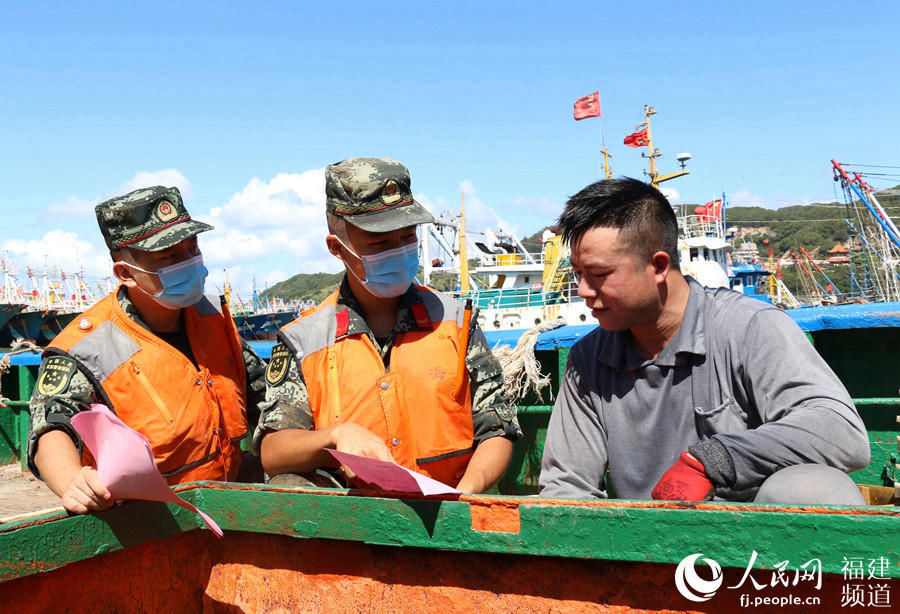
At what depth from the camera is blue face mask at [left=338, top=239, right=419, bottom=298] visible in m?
2.57

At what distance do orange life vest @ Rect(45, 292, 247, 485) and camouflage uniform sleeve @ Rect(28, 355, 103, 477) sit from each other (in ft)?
0.12

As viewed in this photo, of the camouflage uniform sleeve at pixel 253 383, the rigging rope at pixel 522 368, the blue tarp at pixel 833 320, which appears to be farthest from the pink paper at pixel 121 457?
the rigging rope at pixel 522 368

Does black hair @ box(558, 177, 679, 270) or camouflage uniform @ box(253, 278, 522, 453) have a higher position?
black hair @ box(558, 177, 679, 270)

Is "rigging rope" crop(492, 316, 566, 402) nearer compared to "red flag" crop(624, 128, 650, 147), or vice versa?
"rigging rope" crop(492, 316, 566, 402)

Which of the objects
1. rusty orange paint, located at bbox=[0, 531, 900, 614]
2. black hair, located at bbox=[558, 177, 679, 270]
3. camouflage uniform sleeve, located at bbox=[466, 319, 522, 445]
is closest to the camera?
rusty orange paint, located at bbox=[0, 531, 900, 614]

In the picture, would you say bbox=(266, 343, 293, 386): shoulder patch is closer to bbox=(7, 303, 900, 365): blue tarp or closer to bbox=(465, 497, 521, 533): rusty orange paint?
bbox=(7, 303, 900, 365): blue tarp

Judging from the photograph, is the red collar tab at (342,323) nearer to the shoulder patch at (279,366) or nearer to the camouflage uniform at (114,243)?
the shoulder patch at (279,366)

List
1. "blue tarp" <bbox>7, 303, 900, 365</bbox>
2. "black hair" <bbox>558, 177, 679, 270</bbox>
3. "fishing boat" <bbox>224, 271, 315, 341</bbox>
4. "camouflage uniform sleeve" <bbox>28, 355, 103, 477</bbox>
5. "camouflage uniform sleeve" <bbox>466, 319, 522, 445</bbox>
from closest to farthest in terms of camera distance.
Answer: "black hair" <bbox>558, 177, 679, 270</bbox> → "camouflage uniform sleeve" <bbox>28, 355, 103, 477</bbox> → "camouflage uniform sleeve" <bbox>466, 319, 522, 445</bbox> → "blue tarp" <bbox>7, 303, 900, 365</bbox> → "fishing boat" <bbox>224, 271, 315, 341</bbox>

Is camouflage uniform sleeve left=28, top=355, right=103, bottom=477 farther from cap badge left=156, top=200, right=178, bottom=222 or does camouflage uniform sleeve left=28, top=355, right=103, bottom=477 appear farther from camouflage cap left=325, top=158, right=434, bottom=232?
camouflage cap left=325, top=158, right=434, bottom=232

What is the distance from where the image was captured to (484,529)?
5.86 feet

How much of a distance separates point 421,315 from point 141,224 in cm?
127

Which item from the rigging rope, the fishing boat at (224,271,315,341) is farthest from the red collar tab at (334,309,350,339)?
the fishing boat at (224,271,315,341)

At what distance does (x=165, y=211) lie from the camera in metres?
2.85

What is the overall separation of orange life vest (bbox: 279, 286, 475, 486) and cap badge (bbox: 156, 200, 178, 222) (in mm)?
761
